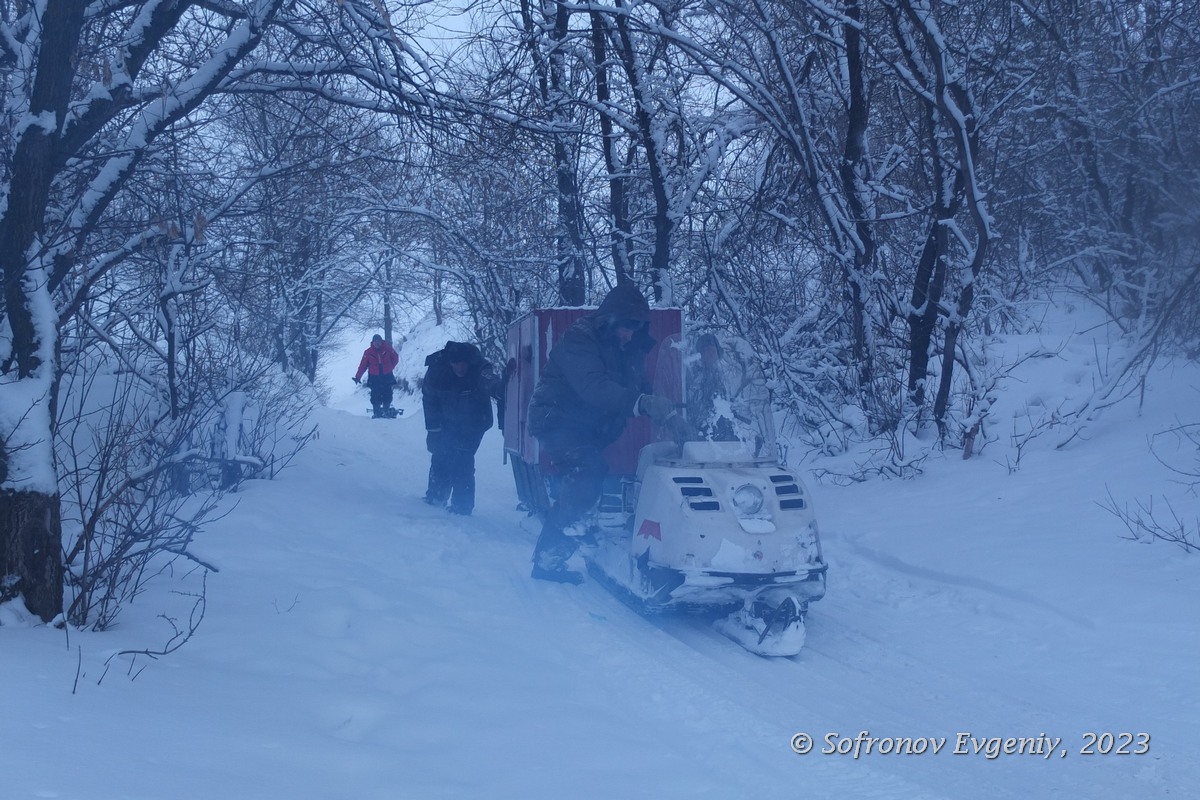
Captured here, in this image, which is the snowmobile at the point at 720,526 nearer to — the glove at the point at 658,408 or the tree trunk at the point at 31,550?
the glove at the point at 658,408

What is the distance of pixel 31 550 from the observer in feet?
13.4

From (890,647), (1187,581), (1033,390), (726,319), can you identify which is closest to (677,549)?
(890,647)

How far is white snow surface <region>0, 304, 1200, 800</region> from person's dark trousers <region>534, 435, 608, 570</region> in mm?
271

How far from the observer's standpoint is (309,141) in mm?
8164

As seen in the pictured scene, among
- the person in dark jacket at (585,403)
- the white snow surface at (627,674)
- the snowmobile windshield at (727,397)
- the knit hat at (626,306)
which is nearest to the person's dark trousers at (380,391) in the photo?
the white snow surface at (627,674)

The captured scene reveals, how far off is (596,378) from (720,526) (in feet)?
5.12

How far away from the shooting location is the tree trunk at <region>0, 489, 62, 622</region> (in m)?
4.04

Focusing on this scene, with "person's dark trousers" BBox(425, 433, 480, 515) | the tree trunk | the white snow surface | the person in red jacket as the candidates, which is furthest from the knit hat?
the person in red jacket

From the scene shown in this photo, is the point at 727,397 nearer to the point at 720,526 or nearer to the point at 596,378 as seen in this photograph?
the point at 596,378

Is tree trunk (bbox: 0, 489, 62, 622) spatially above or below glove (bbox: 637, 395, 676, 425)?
below

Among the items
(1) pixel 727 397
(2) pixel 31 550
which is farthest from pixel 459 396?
(2) pixel 31 550

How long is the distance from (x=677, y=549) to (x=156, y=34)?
3.64 m

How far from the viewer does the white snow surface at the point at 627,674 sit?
3.22 metres

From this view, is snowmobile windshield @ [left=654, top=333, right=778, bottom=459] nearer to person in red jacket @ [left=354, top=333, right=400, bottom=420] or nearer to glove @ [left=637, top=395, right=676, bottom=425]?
glove @ [left=637, top=395, right=676, bottom=425]
